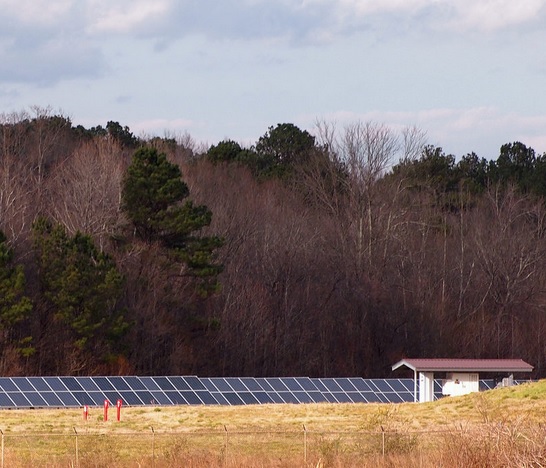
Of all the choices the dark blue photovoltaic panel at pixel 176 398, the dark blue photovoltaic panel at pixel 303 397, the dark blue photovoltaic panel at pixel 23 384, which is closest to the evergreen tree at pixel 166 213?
the dark blue photovoltaic panel at pixel 303 397

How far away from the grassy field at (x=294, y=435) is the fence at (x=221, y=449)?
39 millimetres

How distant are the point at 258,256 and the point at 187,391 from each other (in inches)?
1219

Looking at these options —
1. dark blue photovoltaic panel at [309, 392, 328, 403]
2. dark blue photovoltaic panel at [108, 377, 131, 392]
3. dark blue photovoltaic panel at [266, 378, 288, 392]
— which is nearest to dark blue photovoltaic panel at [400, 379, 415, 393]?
dark blue photovoltaic panel at [309, 392, 328, 403]

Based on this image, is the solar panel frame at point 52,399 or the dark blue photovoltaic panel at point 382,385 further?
the dark blue photovoltaic panel at point 382,385

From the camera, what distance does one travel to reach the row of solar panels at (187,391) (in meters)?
46.0

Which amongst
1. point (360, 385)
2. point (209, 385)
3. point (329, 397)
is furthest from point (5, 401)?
point (360, 385)

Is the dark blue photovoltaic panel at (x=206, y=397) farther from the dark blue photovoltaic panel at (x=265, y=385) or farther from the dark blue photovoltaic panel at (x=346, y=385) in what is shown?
the dark blue photovoltaic panel at (x=346, y=385)

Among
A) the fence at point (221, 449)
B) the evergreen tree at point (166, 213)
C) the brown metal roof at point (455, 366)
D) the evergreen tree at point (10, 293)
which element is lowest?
the fence at point (221, 449)

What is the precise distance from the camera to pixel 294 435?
3438cm

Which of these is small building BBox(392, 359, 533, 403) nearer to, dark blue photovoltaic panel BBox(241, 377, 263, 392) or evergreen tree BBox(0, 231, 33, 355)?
dark blue photovoltaic panel BBox(241, 377, 263, 392)

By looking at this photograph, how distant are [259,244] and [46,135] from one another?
20582mm

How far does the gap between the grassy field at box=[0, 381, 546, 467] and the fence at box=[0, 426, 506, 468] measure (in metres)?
0.04

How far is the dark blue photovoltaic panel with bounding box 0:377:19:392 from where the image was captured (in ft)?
151

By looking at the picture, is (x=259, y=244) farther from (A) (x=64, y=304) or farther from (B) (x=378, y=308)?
(A) (x=64, y=304)
